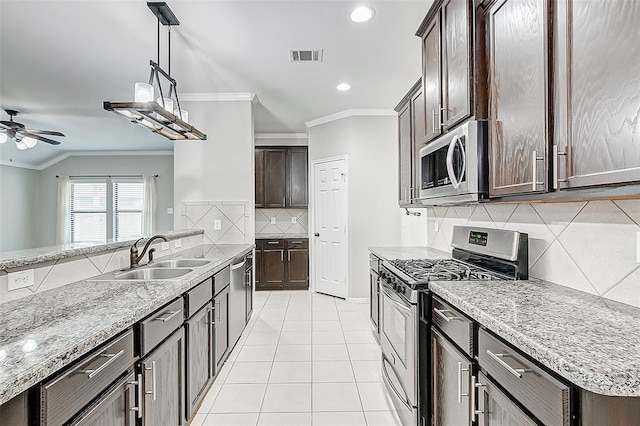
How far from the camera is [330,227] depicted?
5316mm

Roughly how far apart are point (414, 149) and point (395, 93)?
5.43 ft

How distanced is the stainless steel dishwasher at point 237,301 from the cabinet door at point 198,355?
0.59m

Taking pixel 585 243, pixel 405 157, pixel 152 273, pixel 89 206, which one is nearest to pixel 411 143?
pixel 405 157

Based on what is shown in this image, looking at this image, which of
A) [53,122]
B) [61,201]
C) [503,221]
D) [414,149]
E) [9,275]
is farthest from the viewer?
[61,201]

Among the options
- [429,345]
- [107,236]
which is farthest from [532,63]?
[107,236]

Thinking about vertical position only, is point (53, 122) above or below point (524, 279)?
above

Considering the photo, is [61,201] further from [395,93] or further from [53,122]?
[395,93]

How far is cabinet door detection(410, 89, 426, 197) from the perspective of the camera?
2.70 meters

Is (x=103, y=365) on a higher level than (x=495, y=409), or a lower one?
higher

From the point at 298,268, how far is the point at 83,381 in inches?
190

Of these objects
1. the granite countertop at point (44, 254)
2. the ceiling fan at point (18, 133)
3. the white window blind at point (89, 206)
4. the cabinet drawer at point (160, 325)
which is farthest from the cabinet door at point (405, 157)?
the white window blind at point (89, 206)

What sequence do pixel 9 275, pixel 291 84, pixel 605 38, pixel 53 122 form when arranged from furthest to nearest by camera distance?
pixel 53 122 → pixel 291 84 → pixel 9 275 → pixel 605 38

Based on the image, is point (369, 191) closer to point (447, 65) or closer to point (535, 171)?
point (447, 65)

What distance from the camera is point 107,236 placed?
26.2 feet
